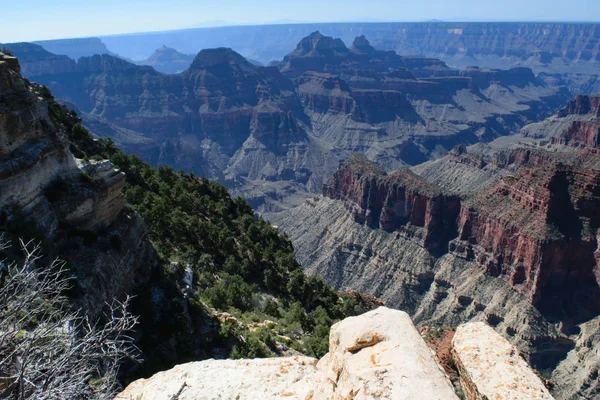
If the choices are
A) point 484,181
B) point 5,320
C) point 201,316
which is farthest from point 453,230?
point 5,320

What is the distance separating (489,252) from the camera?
288 feet

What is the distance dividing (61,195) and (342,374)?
21.5 meters

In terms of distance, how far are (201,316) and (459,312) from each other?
216 feet

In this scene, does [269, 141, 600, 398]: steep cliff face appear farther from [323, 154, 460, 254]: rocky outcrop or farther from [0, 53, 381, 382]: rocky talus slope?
[0, 53, 381, 382]: rocky talus slope

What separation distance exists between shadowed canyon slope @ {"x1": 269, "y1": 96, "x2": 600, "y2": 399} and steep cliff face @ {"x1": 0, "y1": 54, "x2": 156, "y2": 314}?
6478 centimetres

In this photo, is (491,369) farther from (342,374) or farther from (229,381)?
(229,381)

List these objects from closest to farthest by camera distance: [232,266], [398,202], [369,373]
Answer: [369,373] → [232,266] → [398,202]

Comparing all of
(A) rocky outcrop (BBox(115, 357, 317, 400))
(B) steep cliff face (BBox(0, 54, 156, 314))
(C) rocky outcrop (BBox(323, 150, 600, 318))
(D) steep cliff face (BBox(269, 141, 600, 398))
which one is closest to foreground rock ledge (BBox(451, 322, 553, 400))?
(A) rocky outcrop (BBox(115, 357, 317, 400))

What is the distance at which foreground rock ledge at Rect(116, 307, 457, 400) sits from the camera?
11.8 meters

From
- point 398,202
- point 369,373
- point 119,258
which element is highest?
point 369,373

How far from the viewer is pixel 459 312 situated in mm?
82250

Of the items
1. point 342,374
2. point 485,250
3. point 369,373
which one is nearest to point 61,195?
point 342,374

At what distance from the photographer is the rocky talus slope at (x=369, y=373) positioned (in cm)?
1202

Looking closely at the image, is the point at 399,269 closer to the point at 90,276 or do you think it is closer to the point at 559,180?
the point at 559,180
